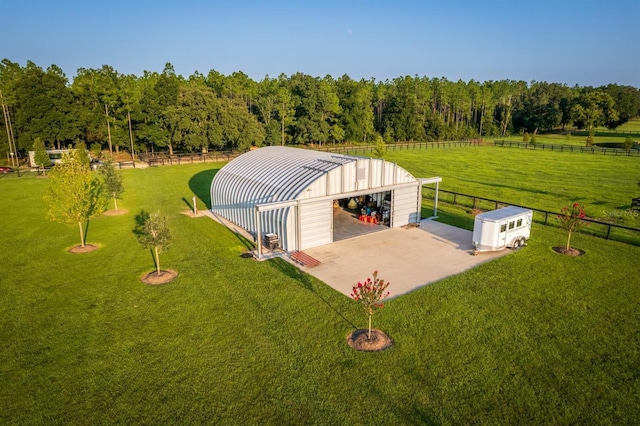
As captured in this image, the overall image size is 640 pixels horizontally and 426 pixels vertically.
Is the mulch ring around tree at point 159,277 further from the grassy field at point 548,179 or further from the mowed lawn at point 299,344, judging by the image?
the grassy field at point 548,179

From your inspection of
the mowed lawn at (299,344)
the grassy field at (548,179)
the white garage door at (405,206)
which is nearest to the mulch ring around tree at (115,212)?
the mowed lawn at (299,344)

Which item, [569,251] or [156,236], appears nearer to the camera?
[156,236]

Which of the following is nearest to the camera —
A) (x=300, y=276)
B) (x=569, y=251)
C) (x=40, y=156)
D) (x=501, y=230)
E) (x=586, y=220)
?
(x=300, y=276)

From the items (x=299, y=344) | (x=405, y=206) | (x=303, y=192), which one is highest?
(x=303, y=192)

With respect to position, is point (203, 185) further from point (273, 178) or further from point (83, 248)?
point (83, 248)

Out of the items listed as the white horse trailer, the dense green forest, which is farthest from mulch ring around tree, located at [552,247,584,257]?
the dense green forest

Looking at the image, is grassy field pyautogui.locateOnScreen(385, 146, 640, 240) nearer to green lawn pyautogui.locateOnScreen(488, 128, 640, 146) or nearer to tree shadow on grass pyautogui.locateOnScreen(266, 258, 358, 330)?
tree shadow on grass pyautogui.locateOnScreen(266, 258, 358, 330)

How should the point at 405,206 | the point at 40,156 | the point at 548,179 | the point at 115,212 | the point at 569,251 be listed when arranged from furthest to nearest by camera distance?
the point at 40,156 → the point at 548,179 → the point at 115,212 → the point at 405,206 → the point at 569,251

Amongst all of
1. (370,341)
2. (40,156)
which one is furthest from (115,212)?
(40,156)
